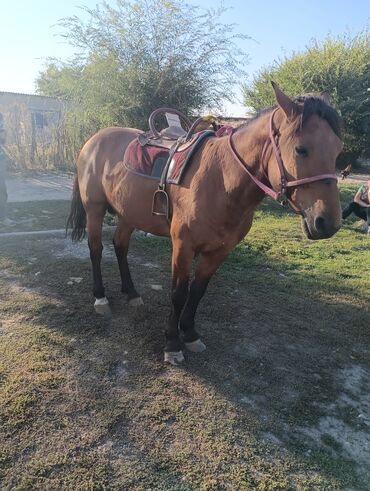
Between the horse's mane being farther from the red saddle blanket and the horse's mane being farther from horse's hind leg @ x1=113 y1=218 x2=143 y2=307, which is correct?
horse's hind leg @ x1=113 y1=218 x2=143 y2=307

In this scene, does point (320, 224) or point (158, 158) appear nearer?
point (320, 224)

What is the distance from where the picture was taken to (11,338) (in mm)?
3168

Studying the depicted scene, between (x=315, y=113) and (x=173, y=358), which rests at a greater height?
(x=315, y=113)

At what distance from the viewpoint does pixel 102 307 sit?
3688 mm

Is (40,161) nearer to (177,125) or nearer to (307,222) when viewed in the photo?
(177,125)

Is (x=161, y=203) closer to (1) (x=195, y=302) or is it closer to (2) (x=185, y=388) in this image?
(1) (x=195, y=302)

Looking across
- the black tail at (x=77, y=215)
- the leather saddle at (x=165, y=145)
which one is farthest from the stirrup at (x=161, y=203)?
the black tail at (x=77, y=215)

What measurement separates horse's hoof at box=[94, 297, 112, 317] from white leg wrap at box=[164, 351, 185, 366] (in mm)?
893

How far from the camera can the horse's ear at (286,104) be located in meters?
2.00

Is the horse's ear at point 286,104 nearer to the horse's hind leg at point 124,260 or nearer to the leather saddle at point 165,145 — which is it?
the leather saddle at point 165,145

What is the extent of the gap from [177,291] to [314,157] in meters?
1.44

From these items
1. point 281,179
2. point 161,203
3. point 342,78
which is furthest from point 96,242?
point 342,78

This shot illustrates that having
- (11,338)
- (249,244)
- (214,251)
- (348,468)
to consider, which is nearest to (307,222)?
(214,251)

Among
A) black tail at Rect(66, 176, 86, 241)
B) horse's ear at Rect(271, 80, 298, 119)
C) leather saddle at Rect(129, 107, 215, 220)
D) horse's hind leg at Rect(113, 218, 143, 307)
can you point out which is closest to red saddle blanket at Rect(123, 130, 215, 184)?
leather saddle at Rect(129, 107, 215, 220)
